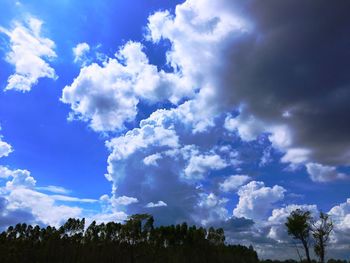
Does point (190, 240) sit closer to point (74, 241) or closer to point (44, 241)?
point (74, 241)

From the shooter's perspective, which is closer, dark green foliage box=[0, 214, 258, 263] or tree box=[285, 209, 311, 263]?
tree box=[285, 209, 311, 263]

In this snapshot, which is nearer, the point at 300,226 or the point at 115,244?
the point at 300,226

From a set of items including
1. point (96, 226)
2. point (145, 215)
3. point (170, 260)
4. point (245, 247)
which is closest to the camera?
point (145, 215)

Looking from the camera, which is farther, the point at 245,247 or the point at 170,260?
the point at 245,247

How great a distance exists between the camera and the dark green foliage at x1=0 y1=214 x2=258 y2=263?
91125 mm

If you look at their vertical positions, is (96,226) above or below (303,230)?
above

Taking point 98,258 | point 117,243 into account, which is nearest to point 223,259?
point 117,243

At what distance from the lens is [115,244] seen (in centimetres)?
10650

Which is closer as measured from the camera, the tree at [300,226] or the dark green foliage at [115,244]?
the tree at [300,226]

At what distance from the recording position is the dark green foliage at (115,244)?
3588 inches

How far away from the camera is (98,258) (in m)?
92.6

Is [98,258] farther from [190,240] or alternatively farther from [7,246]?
[190,240]

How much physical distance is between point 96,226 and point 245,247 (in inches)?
3547

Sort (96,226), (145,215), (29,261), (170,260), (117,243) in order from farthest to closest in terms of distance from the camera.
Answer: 1. (96,226)
2. (117,243)
3. (170,260)
4. (29,261)
5. (145,215)
